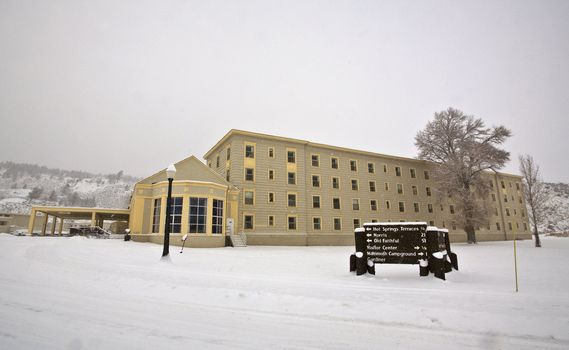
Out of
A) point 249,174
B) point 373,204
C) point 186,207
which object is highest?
point 249,174

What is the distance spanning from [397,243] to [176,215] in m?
18.9

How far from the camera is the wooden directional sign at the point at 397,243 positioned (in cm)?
906

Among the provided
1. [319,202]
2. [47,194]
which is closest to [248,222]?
[319,202]

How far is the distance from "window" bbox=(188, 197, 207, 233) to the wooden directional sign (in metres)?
17.5

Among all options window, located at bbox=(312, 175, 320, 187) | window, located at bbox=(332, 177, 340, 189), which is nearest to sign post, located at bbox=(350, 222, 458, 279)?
window, located at bbox=(312, 175, 320, 187)

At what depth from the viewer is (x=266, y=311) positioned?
17.3 ft

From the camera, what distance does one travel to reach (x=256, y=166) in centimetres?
3262

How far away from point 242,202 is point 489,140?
30047mm

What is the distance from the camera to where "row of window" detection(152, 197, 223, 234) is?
923 inches

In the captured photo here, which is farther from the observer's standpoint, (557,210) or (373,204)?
(557,210)

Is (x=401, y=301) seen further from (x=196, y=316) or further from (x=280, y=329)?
(x=196, y=316)

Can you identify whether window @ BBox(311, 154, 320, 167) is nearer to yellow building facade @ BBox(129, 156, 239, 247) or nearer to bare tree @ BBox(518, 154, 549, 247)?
yellow building facade @ BBox(129, 156, 239, 247)

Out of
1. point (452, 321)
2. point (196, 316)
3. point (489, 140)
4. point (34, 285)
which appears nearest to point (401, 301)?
point (452, 321)

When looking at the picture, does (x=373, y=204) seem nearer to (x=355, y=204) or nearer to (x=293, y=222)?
(x=355, y=204)
